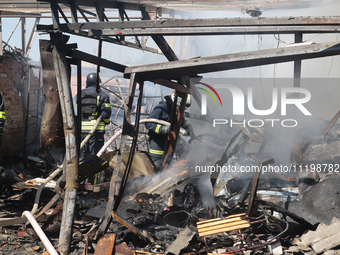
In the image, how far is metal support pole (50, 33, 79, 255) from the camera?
2914mm

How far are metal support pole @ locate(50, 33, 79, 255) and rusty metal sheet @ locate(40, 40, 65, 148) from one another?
0.10 metres

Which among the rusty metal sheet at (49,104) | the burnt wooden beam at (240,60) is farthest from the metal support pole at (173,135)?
the rusty metal sheet at (49,104)

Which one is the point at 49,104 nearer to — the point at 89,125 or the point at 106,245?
the point at 106,245

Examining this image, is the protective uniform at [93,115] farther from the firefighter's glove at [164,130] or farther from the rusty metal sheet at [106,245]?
the rusty metal sheet at [106,245]

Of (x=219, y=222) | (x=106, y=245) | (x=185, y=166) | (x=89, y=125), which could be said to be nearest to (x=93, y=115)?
(x=89, y=125)

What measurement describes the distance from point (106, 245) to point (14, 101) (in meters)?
6.60

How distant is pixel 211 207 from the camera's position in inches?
167

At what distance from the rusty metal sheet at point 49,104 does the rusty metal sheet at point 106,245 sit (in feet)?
3.78

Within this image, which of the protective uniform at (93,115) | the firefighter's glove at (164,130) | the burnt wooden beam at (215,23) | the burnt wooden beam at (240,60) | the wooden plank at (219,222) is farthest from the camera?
the protective uniform at (93,115)

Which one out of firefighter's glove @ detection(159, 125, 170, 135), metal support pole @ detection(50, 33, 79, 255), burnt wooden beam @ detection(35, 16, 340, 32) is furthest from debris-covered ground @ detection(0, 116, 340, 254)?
burnt wooden beam @ detection(35, 16, 340, 32)

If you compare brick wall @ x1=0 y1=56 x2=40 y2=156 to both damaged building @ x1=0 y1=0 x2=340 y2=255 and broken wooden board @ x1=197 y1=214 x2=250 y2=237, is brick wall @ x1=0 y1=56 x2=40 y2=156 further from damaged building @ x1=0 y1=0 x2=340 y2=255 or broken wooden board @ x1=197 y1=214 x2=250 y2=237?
broken wooden board @ x1=197 y1=214 x2=250 y2=237

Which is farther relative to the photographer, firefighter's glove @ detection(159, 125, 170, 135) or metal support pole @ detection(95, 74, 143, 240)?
firefighter's glove @ detection(159, 125, 170, 135)

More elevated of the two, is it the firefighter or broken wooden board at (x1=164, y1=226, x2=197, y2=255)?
the firefighter

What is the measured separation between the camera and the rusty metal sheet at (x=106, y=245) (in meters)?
2.91
